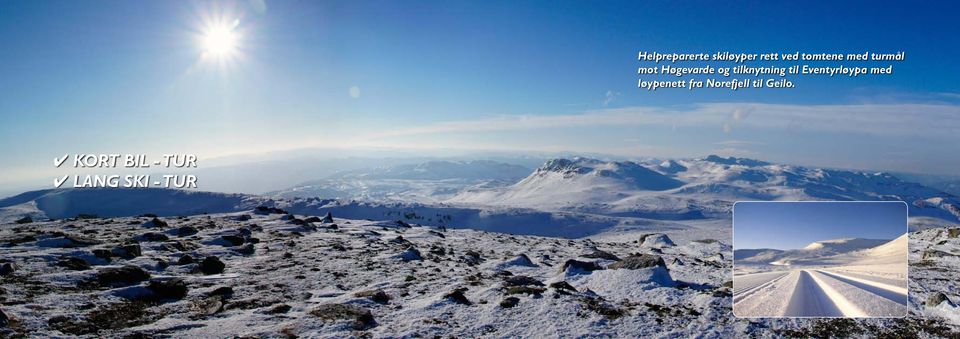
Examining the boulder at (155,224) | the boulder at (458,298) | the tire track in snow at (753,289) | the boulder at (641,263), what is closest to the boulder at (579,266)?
the boulder at (641,263)

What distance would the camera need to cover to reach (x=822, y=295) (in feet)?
21.6

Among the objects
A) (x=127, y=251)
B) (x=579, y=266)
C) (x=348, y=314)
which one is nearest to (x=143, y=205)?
(x=127, y=251)

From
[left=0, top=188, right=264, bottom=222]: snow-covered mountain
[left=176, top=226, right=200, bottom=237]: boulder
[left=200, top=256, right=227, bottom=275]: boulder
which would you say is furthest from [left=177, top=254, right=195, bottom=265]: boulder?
[left=0, top=188, right=264, bottom=222]: snow-covered mountain

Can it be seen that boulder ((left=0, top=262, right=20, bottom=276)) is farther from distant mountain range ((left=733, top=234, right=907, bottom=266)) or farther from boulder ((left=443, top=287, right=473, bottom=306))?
distant mountain range ((left=733, top=234, right=907, bottom=266))

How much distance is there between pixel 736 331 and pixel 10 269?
2833 centimetres

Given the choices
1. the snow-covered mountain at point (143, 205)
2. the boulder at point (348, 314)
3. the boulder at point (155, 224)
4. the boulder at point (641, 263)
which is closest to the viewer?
the boulder at point (348, 314)

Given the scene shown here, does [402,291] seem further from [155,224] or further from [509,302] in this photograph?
[155,224]

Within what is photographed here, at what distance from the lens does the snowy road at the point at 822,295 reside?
655 cm

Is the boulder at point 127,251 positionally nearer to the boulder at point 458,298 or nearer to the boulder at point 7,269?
the boulder at point 7,269

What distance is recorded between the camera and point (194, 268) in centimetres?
2331

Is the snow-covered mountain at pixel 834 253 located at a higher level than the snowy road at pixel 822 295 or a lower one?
higher

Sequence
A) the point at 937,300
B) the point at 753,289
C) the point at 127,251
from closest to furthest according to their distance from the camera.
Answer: the point at 753,289 → the point at 937,300 → the point at 127,251

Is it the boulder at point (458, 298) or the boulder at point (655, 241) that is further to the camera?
the boulder at point (655, 241)

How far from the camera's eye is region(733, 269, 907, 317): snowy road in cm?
655
